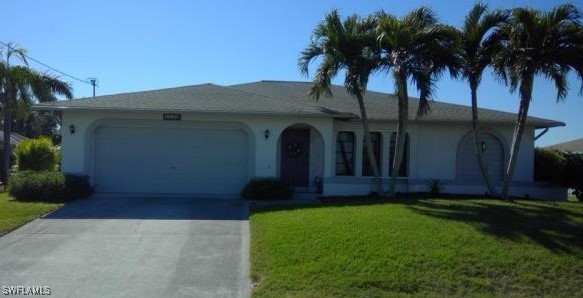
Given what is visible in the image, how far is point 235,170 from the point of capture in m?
18.4

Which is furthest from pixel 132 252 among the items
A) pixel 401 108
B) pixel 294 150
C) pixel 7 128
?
pixel 7 128

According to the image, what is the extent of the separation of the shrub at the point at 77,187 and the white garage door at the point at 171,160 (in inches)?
40.8

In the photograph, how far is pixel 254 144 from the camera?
18.0 m

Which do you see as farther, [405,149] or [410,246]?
[405,149]

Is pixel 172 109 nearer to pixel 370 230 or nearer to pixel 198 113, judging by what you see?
pixel 198 113

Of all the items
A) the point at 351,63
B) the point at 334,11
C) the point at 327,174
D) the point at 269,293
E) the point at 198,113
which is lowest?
the point at 269,293

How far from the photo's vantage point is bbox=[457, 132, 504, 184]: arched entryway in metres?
19.7

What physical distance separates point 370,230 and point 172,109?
8503 millimetres

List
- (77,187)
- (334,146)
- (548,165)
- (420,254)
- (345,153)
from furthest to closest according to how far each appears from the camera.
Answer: (548,165), (345,153), (334,146), (77,187), (420,254)

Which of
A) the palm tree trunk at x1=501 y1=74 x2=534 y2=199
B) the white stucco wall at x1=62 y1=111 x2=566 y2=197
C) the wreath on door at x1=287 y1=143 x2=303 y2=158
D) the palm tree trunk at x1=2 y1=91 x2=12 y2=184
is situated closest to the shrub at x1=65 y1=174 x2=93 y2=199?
the white stucco wall at x1=62 y1=111 x2=566 y2=197

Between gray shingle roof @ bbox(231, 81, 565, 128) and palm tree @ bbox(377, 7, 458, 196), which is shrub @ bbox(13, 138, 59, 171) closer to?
gray shingle roof @ bbox(231, 81, 565, 128)

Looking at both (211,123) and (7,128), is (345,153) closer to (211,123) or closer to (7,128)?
(211,123)

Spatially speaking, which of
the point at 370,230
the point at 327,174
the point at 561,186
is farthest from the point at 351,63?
the point at 561,186

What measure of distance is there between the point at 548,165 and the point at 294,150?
8617 mm
